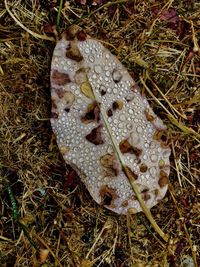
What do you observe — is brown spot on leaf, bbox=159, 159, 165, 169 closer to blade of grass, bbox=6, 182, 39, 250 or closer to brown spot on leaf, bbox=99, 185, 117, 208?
brown spot on leaf, bbox=99, 185, 117, 208

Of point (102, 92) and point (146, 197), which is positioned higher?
point (102, 92)

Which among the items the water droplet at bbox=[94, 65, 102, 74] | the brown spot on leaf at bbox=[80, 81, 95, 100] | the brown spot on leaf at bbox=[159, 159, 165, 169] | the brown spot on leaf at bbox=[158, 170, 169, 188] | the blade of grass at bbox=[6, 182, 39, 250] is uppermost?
the water droplet at bbox=[94, 65, 102, 74]

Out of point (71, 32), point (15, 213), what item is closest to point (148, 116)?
point (71, 32)

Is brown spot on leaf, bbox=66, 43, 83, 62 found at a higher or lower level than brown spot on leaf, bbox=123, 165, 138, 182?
higher

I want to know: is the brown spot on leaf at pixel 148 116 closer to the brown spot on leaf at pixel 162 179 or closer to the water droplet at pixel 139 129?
the water droplet at pixel 139 129

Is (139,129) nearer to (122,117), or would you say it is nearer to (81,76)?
(122,117)

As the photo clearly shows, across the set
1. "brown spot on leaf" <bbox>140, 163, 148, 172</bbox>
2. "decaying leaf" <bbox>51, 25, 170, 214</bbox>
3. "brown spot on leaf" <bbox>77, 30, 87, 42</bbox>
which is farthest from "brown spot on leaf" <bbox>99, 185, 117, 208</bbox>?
"brown spot on leaf" <bbox>77, 30, 87, 42</bbox>
